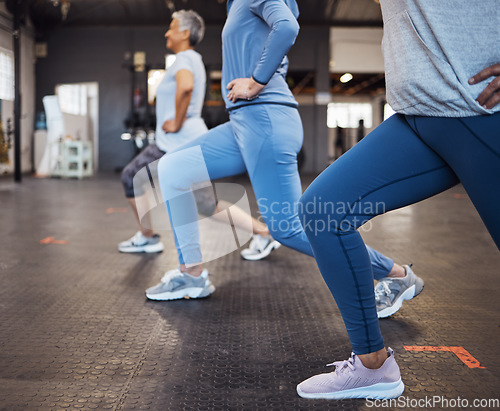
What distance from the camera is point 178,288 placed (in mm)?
2094

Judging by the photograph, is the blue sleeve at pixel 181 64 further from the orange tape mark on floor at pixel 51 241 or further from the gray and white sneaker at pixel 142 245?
the orange tape mark on floor at pixel 51 241

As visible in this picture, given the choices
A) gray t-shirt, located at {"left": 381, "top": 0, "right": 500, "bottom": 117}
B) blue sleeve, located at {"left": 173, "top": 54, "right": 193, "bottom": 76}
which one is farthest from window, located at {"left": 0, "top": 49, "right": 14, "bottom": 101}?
gray t-shirt, located at {"left": 381, "top": 0, "right": 500, "bottom": 117}

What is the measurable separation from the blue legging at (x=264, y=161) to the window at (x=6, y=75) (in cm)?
1005

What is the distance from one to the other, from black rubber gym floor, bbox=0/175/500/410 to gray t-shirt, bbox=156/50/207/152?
2.23 ft

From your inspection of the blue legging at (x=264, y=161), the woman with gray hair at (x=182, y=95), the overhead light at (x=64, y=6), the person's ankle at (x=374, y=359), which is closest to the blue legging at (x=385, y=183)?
the person's ankle at (x=374, y=359)

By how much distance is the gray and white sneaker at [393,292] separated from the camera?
180cm

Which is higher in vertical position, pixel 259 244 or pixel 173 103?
pixel 173 103

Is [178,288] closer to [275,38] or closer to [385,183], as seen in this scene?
[275,38]

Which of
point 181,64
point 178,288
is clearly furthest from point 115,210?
point 178,288

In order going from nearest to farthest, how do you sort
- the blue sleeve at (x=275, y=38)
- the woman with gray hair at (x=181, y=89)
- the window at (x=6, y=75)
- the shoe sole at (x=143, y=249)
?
1. the blue sleeve at (x=275, y=38)
2. the woman with gray hair at (x=181, y=89)
3. the shoe sole at (x=143, y=249)
4. the window at (x=6, y=75)

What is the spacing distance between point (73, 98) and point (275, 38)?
1352 cm

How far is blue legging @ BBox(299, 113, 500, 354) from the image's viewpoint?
94 cm

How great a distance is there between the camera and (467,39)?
0.94 m

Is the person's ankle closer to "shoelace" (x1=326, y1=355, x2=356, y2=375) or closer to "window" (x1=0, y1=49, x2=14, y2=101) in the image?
"shoelace" (x1=326, y1=355, x2=356, y2=375)
